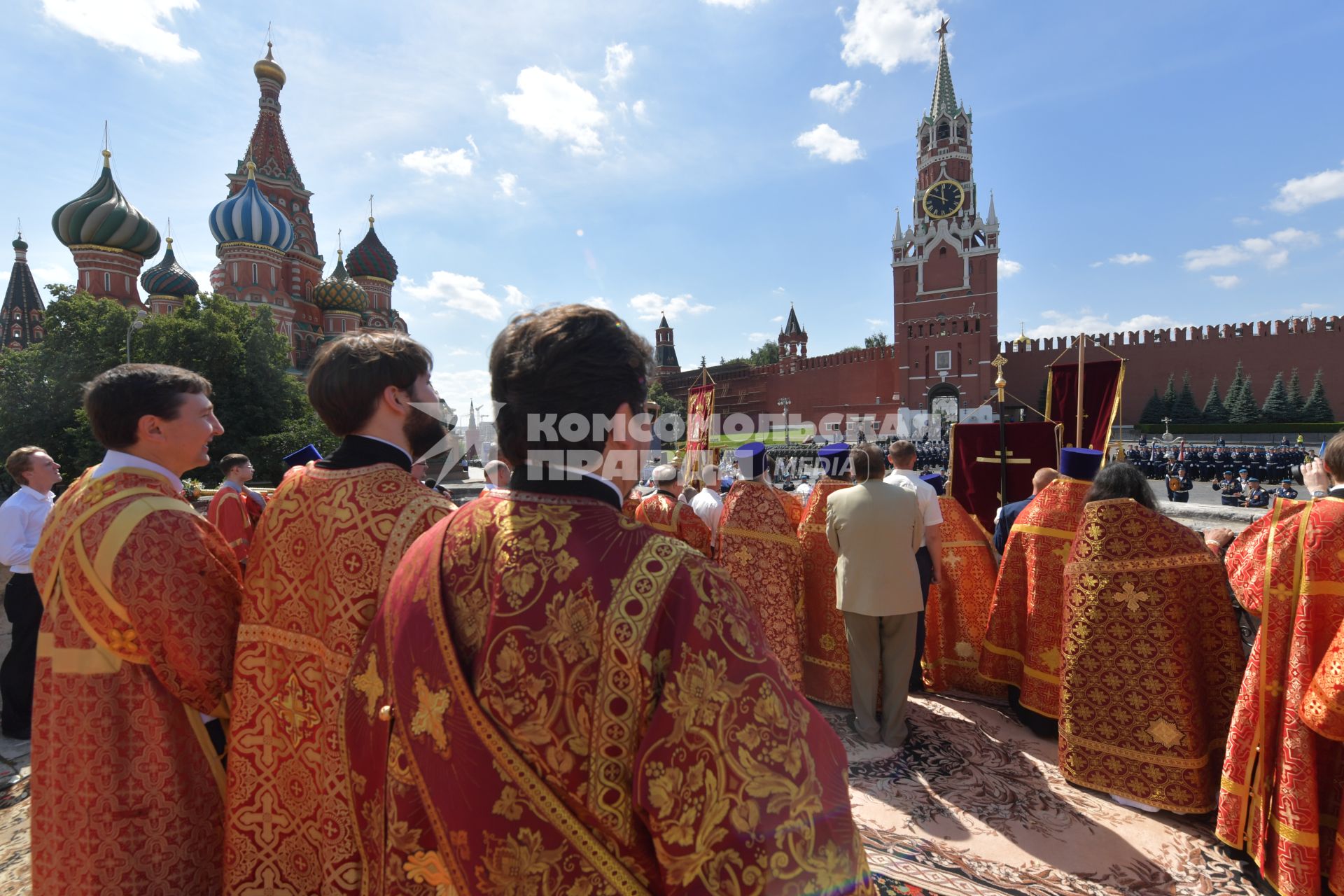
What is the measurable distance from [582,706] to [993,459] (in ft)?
20.3

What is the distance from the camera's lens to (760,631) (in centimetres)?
100

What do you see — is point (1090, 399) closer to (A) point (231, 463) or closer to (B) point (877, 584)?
(B) point (877, 584)

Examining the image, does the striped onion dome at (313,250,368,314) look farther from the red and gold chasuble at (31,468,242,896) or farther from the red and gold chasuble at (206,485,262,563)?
the red and gold chasuble at (31,468,242,896)

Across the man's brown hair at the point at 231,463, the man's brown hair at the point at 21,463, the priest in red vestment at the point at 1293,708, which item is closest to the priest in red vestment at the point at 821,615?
the priest in red vestment at the point at 1293,708

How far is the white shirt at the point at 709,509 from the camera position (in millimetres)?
6020

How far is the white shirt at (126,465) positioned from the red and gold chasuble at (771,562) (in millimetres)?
3768

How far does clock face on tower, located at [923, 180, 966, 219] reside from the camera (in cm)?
5022

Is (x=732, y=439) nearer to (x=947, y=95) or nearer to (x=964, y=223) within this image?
(x=964, y=223)

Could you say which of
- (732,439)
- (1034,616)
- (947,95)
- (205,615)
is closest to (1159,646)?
(1034,616)

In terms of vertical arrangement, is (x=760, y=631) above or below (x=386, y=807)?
above

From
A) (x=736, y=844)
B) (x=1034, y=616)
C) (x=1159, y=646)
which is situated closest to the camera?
(x=736, y=844)

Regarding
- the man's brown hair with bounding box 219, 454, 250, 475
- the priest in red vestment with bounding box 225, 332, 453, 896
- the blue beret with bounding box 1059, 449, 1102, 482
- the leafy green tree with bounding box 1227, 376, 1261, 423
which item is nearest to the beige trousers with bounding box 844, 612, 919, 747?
the blue beret with bounding box 1059, 449, 1102, 482

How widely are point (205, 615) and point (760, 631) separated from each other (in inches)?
65.3

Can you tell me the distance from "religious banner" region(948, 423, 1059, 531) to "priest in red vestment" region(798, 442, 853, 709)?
1621mm
